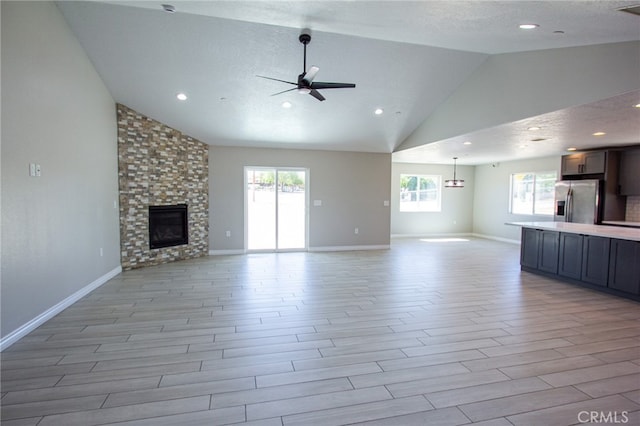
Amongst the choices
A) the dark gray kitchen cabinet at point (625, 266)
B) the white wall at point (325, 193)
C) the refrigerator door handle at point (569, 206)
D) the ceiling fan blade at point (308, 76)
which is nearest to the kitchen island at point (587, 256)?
the dark gray kitchen cabinet at point (625, 266)

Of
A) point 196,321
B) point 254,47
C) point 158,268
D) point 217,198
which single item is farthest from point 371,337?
point 217,198

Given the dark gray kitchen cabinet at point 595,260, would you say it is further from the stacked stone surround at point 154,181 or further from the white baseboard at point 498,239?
the stacked stone surround at point 154,181

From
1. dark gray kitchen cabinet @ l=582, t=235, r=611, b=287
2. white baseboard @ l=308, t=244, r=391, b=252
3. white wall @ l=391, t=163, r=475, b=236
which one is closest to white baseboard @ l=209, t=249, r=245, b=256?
white baseboard @ l=308, t=244, r=391, b=252

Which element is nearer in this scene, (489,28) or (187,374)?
(187,374)

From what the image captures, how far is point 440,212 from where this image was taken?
35.8 ft

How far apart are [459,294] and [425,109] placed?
3.45 m

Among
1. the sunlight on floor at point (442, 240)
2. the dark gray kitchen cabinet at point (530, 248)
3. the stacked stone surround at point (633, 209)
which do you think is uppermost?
the stacked stone surround at point (633, 209)

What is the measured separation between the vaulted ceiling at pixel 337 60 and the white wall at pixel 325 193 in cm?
49

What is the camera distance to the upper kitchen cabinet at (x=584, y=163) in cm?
681

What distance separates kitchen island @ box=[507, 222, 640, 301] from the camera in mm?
4344

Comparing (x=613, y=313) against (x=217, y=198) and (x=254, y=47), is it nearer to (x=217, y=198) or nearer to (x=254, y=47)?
(x=254, y=47)

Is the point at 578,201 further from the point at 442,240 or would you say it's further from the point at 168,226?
the point at 168,226

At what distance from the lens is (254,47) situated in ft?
13.8

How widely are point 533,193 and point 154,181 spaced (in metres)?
9.42
